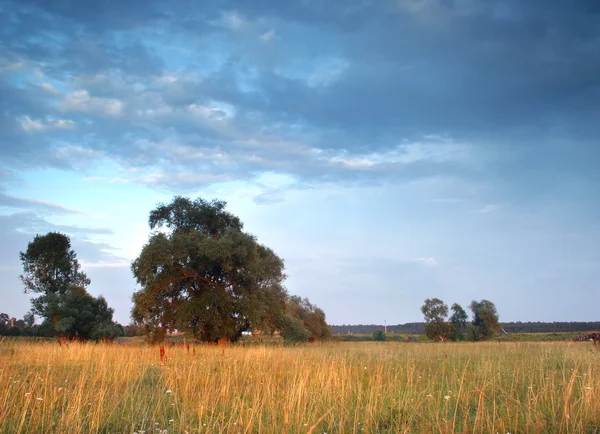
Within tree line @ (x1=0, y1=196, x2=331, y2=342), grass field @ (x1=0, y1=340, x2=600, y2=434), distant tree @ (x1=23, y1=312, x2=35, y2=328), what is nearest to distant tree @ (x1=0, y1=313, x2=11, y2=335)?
distant tree @ (x1=23, y1=312, x2=35, y2=328)

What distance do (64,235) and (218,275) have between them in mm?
27569

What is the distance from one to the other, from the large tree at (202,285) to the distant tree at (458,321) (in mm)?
33634

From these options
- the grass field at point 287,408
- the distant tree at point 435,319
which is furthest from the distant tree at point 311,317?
the grass field at point 287,408

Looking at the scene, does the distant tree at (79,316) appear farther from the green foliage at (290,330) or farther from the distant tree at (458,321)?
the distant tree at (458,321)

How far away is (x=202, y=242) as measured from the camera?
24484 mm

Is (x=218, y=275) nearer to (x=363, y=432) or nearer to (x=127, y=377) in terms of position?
(x=127, y=377)

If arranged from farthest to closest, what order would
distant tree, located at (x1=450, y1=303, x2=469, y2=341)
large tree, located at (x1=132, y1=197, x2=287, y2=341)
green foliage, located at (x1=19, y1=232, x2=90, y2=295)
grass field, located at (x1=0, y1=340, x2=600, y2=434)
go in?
distant tree, located at (x1=450, y1=303, x2=469, y2=341) < green foliage, located at (x1=19, y1=232, x2=90, y2=295) < large tree, located at (x1=132, y1=197, x2=287, y2=341) < grass field, located at (x1=0, y1=340, x2=600, y2=434)

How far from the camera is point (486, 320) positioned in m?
50.9

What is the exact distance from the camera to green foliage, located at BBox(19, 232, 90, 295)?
4400 centimetres

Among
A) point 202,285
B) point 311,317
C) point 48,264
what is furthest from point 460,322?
point 48,264

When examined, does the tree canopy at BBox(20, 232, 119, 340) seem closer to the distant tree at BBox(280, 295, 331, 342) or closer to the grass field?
the distant tree at BBox(280, 295, 331, 342)

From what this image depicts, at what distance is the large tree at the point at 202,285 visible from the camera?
24.4m

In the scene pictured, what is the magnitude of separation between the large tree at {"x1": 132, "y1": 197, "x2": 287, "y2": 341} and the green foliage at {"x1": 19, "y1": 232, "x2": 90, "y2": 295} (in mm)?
23920

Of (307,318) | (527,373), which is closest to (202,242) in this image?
(527,373)
